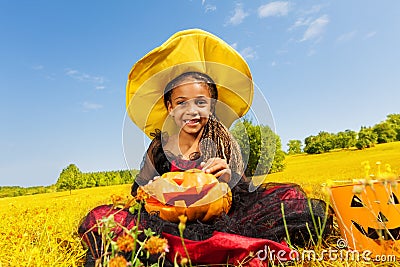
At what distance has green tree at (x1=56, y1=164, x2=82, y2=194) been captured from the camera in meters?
22.1

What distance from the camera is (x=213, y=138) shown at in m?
3.15

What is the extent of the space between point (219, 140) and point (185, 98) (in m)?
0.49

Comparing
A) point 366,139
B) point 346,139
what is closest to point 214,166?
point 366,139

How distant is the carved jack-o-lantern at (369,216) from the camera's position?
203cm

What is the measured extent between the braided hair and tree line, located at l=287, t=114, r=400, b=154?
26.0 metres

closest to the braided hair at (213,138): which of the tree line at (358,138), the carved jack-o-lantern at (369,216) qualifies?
the carved jack-o-lantern at (369,216)

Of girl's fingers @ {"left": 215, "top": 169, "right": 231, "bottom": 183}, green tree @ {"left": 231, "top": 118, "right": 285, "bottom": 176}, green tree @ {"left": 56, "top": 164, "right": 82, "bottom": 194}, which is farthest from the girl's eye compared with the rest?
green tree @ {"left": 56, "top": 164, "right": 82, "bottom": 194}

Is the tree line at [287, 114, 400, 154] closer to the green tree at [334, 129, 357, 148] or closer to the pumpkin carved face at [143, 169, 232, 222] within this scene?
the green tree at [334, 129, 357, 148]

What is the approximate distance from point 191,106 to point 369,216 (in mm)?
1548

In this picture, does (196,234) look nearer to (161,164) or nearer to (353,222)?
(353,222)

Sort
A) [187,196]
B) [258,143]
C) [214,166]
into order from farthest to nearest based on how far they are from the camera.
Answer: [258,143], [214,166], [187,196]

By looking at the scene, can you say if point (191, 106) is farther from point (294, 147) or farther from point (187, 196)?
point (294, 147)

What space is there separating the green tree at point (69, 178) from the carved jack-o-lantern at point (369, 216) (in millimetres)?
21815

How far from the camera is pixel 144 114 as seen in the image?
3.49m
